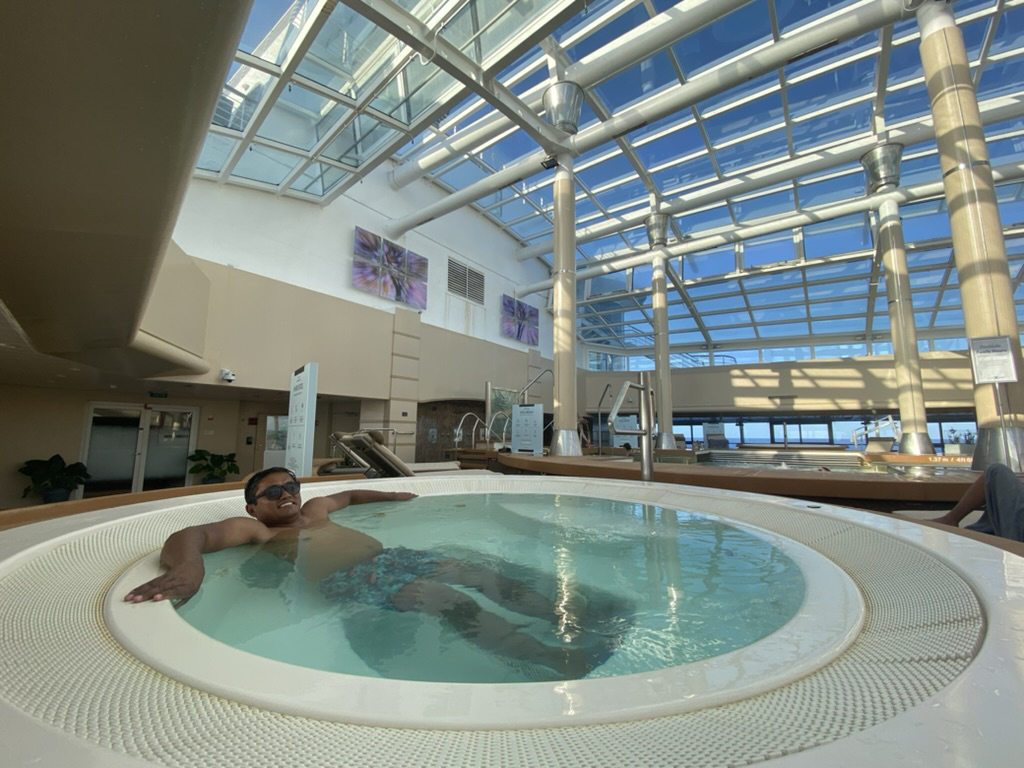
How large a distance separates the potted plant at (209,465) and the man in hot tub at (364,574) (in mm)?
6177

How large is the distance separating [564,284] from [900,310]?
6.13 m

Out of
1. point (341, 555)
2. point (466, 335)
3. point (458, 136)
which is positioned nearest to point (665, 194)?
point (458, 136)

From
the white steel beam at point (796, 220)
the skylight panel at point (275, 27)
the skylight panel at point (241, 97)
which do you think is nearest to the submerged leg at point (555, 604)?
the skylight panel at point (275, 27)

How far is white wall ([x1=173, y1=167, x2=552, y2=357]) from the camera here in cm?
716

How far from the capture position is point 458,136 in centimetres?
833

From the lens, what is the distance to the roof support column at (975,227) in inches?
145

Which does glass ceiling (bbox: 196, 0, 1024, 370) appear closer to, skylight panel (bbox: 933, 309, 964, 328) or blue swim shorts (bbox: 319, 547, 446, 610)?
skylight panel (bbox: 933, 309, 964, 328)

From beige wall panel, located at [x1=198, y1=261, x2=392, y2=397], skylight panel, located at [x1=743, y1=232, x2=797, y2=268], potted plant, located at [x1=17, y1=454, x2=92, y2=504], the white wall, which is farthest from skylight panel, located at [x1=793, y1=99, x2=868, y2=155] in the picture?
potted plant, located at [x1=17, y1=454, x2=92, y2=504]

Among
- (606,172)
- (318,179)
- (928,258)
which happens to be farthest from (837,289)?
(318,179)

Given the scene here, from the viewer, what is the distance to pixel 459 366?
→ 36.0 feet

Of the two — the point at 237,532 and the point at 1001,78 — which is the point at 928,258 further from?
the point at 237,532

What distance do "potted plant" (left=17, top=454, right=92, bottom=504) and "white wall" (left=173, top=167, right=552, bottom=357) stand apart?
11.3ft

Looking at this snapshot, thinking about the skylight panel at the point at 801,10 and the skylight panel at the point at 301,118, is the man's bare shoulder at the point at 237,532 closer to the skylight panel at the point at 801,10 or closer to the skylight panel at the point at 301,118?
the skylight panel at the point at 301,118

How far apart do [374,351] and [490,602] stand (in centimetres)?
801
